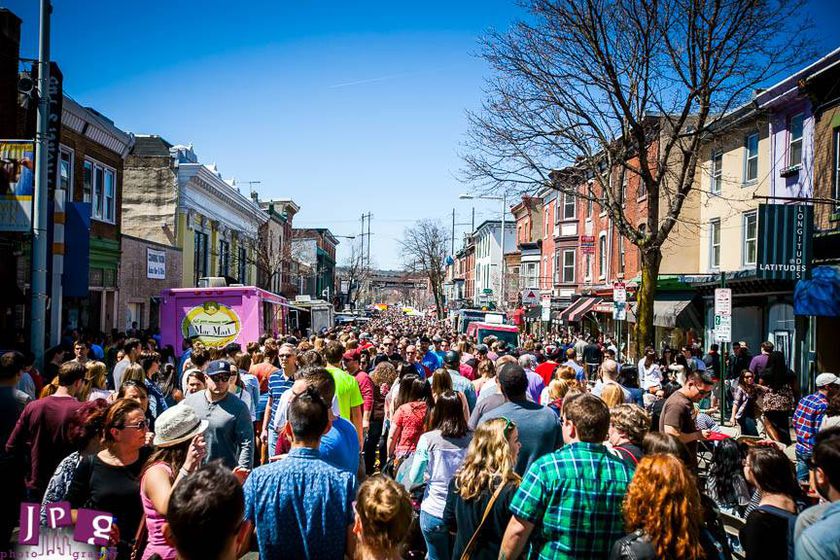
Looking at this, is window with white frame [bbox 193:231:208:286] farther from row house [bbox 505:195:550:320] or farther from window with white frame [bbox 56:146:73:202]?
row house [bbox 505:195:550:320]

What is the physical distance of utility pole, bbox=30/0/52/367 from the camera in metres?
12.7

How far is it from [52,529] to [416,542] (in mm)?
2963

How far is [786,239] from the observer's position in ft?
50.8

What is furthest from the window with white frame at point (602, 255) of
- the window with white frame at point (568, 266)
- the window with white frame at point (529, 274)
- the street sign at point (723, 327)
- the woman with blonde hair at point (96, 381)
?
the woman with blonde hair at point (96, 381)

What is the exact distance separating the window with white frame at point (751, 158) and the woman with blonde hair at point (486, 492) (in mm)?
18947

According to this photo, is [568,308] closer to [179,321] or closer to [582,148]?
[582,148]

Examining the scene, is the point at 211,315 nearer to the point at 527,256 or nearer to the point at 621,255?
the point at 621,255

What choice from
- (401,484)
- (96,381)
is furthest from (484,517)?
(96,381)

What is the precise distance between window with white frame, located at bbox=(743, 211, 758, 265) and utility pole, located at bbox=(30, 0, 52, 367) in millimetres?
18905

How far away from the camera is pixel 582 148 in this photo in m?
18.3

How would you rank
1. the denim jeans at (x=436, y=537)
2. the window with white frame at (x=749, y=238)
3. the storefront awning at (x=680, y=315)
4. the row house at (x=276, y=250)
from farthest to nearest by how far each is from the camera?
1. the row house at (x=276, y=250)
2. the storefront awning at (x=680, y=315)
3. the window with white frame at (x=749, y=238)
4. the denim jeans at (x=436, y=537)

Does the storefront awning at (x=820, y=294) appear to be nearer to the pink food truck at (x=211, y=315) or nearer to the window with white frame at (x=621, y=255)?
the pink food truck at (x=211, y=315)

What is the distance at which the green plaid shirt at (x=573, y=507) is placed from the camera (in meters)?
3.87

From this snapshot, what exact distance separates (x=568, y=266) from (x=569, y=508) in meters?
36.8
